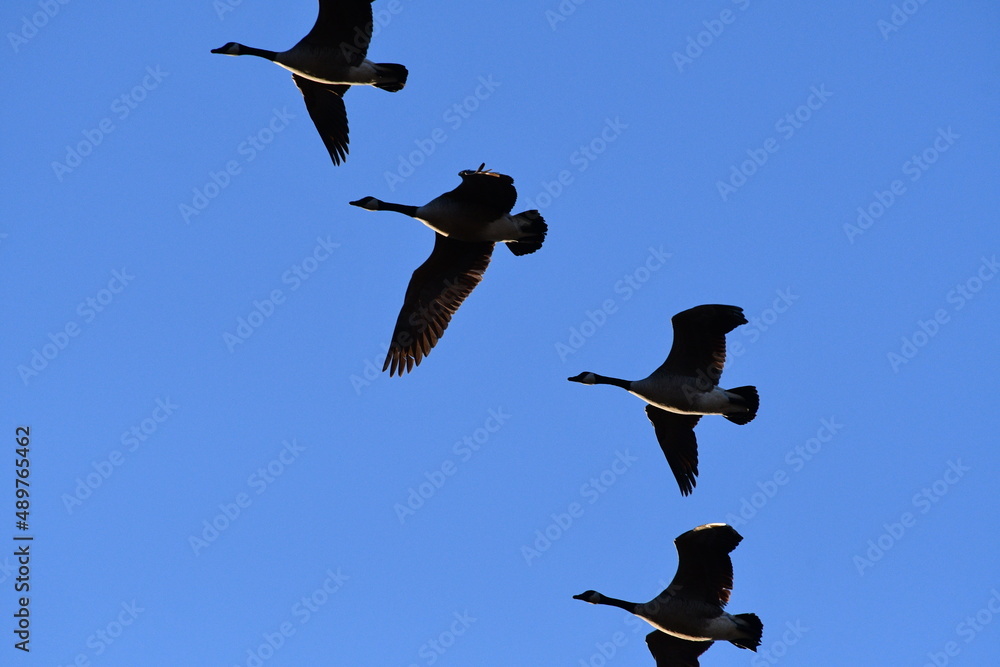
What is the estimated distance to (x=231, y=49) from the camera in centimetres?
1861

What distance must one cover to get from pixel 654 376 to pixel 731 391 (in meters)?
1.24

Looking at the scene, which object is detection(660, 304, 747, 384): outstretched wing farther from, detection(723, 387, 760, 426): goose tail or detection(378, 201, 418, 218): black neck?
detection(378, 201, 418, 218): black neck

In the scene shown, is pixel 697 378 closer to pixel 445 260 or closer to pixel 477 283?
pixel 477 283

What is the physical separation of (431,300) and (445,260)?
72cm

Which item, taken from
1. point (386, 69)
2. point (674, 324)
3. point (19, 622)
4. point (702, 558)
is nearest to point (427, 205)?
A: point (386, 69)

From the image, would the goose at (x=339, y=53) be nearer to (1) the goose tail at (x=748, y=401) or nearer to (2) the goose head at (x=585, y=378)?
(2) the goose head at (x=585, y=378)

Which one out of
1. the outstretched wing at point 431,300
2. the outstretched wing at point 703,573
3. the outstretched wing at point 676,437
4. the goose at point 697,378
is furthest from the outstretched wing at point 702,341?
the outstretched wing at point 431,300

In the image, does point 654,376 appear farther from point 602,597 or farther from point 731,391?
point 602,597

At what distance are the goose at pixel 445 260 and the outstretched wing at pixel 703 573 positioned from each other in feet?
17.1

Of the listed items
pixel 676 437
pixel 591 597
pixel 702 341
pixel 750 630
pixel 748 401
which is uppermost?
pixel 702 341

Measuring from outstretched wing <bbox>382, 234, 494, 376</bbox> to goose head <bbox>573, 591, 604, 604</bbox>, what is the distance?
468 cm

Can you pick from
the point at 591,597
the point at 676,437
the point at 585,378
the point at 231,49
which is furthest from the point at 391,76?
the point at 591,597

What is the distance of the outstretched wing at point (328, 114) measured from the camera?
1927 cm

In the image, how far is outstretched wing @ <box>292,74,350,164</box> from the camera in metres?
19.3
